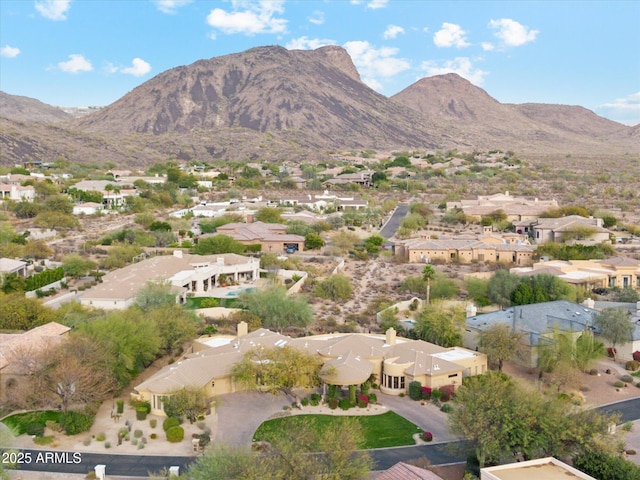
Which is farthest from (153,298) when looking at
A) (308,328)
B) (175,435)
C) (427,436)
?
(427,436)

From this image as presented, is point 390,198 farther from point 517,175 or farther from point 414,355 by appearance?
point 414,355

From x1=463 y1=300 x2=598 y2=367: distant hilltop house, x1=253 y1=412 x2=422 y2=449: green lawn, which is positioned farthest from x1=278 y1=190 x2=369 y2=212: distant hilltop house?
x1=253 y1=412 x2=422 y2=449: green lawn

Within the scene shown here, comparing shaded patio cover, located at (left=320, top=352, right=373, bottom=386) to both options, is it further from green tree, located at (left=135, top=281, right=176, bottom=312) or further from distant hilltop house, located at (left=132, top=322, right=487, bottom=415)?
green tree, located at (left=135, top=281, right=176, bottom=312)

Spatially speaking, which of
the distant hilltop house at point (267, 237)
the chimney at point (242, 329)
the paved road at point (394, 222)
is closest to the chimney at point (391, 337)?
the chimney at point (242, 329)

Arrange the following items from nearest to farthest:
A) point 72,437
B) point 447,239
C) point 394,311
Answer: point 72,437, point 394,311, point 447,239

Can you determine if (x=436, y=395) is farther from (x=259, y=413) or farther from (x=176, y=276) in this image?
(x=176, y=276)

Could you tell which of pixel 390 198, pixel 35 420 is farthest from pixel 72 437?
pixel 390 198
